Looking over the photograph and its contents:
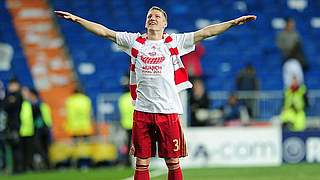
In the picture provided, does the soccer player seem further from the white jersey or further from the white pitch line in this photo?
the white pitch line

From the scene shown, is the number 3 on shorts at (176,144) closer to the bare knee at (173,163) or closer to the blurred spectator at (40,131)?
the bare knee at (173,163)

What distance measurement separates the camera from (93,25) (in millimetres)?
10742

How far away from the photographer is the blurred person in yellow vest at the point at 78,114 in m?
→ 22.3

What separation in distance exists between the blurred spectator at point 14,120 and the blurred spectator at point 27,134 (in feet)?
0.49

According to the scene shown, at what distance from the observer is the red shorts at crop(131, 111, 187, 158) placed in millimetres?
10734

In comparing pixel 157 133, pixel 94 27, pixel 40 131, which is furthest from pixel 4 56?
pixel 157 133

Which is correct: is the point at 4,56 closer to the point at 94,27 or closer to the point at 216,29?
the point at 94,27

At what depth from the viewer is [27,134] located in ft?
70.0

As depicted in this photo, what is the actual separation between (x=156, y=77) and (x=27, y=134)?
1105 cm

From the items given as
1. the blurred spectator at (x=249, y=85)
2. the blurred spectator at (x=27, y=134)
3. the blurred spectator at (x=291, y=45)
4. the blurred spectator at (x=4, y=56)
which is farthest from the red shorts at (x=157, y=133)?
the blurred spectator at (x=4, y=56)

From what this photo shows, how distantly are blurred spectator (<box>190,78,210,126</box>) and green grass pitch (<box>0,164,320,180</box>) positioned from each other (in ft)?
7.50

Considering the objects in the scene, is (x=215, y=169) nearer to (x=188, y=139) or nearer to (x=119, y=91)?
(x=188, y=139)

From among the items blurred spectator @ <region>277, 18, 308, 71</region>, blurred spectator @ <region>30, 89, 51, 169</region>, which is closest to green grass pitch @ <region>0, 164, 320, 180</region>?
blurred spectator @ <region>30, 89, 51, 169</region>

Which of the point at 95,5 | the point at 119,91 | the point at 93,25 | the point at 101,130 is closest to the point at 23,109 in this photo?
the point at 101,130
